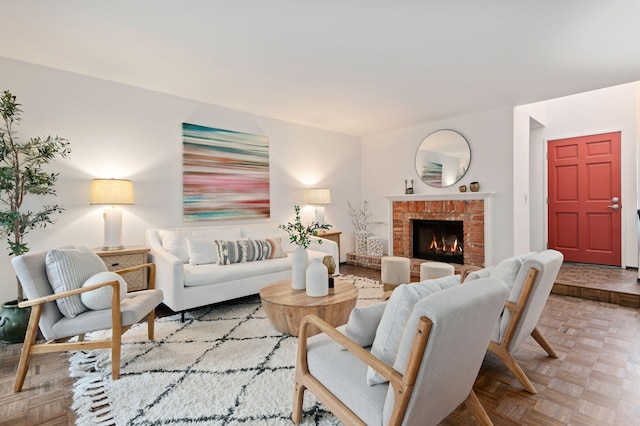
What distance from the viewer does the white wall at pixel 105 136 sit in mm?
3021

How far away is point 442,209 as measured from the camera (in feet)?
16.1

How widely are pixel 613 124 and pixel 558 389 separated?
4.65m

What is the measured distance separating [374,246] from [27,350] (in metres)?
4.57

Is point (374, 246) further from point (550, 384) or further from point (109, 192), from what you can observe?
point (109, 192)

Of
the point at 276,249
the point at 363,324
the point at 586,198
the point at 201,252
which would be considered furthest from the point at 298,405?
the point at 586,198

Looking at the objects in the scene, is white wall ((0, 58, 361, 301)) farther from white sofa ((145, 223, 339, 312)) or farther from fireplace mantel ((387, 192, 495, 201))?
fireplace mantel ((387, 192, 495, 201))

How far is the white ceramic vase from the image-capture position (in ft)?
8.39

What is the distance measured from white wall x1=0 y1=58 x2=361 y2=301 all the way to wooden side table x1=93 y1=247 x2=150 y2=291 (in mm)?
471

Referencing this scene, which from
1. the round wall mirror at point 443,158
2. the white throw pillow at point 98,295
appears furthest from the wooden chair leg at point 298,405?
Result: the round wall mirror at point 443,158

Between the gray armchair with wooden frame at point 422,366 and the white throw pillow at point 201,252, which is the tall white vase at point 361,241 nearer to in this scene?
the white throw pillow at point 201,252

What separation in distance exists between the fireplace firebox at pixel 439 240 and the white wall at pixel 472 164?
509mm

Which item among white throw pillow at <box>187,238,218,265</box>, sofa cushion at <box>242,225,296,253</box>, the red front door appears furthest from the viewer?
the red front door

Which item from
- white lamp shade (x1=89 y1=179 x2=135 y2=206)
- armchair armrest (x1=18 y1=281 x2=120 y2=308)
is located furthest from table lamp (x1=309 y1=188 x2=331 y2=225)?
armchair armrest (x1=18 y1=281 x2=120 y2=308)

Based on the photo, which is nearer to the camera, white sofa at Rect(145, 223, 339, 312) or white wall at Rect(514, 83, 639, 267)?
white sofa at Rect(145, 223, 339, 312)
